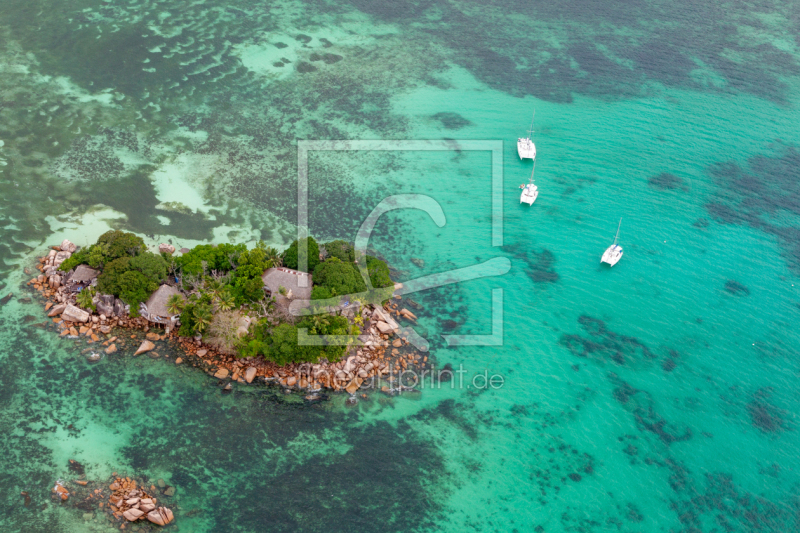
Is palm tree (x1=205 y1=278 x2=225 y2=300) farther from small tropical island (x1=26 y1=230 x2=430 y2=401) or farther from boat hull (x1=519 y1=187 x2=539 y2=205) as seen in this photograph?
boat hull (x1=519 y1=187 x2=539 y2=205)

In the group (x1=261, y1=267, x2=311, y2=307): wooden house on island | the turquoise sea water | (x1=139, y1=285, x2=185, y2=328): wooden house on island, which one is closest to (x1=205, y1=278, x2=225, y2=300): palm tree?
(x1=139, y1=285, x2=185, y2=328): wooden house on island

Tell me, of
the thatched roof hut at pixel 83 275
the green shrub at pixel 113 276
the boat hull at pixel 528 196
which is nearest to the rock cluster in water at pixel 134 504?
the green shrub at pixel 113 276

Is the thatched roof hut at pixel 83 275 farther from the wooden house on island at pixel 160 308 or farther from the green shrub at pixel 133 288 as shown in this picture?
the wooden house on island at pixel 160 308

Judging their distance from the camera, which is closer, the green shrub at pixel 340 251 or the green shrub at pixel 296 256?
the green shrub at pixel 296 256

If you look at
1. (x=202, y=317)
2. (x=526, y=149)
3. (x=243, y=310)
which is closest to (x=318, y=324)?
(x=243, y=310)

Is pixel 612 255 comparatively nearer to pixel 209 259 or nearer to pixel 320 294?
pixel 320 294

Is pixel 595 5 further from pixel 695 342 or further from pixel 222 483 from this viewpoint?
pixel 222 483
